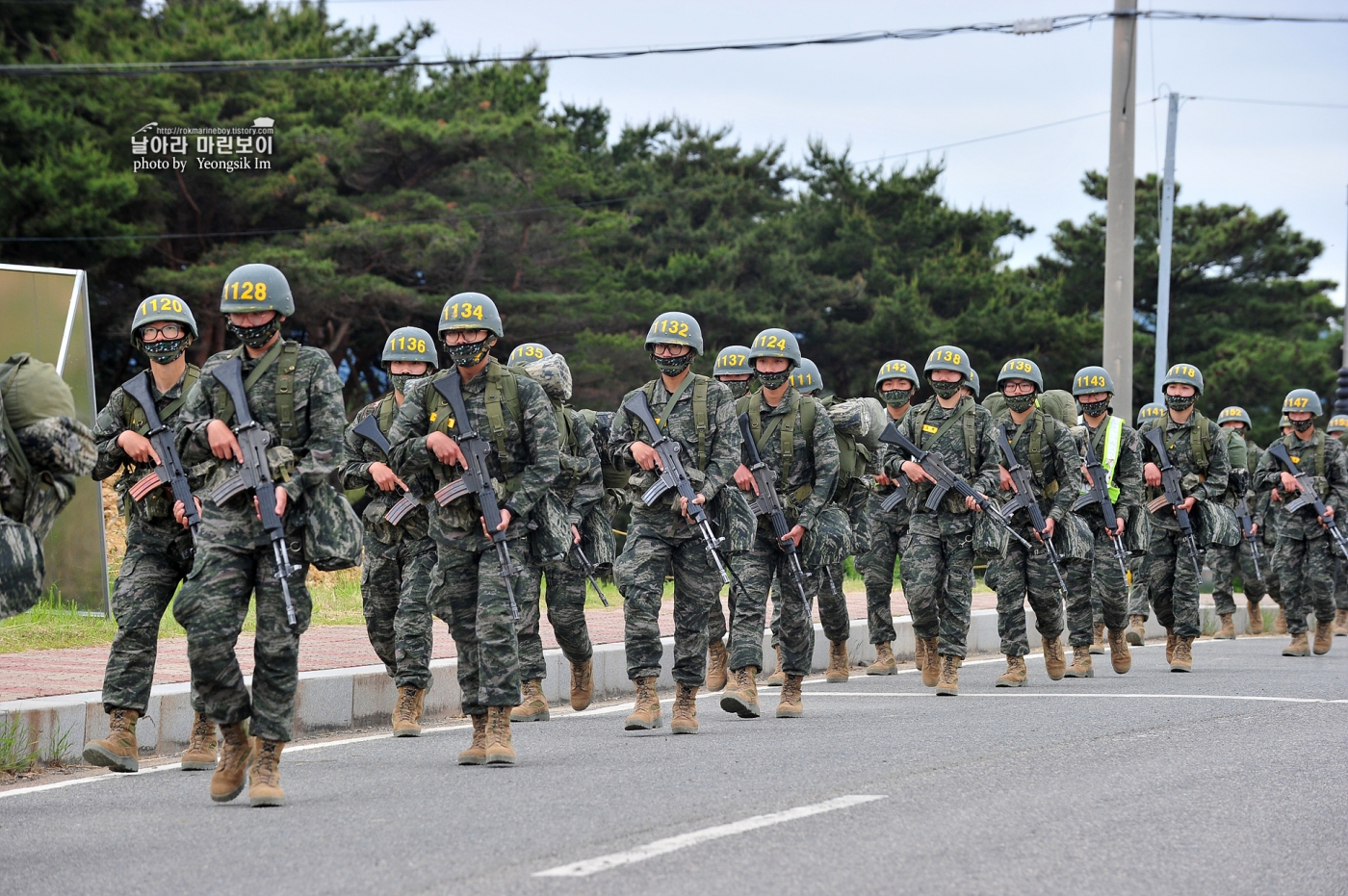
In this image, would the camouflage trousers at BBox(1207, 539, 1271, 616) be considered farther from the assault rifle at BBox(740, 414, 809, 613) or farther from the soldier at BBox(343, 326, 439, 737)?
the soldier at BBox(343, 326, 439, 737)

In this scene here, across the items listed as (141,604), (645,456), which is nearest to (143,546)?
(141,604)

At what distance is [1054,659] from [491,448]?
6154 mm

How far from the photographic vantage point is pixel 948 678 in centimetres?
1142

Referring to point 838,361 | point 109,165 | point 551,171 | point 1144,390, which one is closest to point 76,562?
point 109,165

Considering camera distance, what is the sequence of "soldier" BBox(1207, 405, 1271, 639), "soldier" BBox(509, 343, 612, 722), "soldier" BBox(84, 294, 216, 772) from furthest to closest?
"soldier" BBox(1207, 405, 1271, 639) < "soldier" BBox(509, 343, 612, 722) < "soldier" BBox(84, 294, 216, 772)

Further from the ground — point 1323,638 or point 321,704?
point 1323,638

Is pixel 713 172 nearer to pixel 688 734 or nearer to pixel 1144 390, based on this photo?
pixel 1144 390

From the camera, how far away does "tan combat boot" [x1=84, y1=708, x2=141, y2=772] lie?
7.59 m

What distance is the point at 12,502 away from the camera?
5.82m

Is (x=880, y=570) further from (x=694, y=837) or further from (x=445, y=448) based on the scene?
(x=694, y=837)

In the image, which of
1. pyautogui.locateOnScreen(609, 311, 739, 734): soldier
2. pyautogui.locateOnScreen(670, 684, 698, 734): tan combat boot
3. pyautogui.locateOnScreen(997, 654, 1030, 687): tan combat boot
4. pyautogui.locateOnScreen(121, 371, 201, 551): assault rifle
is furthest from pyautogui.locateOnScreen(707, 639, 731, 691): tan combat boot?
pyautogui.locateOnScreen(121, 371, 201, 551): assault rifle

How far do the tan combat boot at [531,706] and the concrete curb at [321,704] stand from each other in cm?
68

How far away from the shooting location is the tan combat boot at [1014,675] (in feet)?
39.7

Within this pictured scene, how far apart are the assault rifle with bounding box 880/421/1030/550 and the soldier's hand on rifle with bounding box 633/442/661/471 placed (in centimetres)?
293
